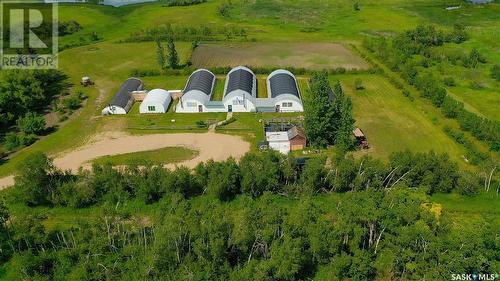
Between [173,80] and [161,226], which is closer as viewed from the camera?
[161,226]

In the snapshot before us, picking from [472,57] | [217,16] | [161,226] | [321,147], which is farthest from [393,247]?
[217,16]

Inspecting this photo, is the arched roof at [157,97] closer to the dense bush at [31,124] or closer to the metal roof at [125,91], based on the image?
the metal roof at [125,91]

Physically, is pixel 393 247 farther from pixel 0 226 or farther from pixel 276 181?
pixel 0 226

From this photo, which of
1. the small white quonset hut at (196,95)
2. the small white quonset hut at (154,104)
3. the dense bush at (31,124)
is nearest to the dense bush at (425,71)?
the small white quonset hut at (196,95)

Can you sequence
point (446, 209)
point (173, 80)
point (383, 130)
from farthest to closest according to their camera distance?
point (173, 80) → point (383, 130) → point (446, 209)

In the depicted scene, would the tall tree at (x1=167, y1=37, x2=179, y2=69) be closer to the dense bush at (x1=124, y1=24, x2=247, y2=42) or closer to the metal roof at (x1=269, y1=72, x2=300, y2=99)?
the dense bush at (x1=124, y1=24, x2=247, y2=42)

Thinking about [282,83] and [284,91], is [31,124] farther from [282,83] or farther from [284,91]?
[282,83]
